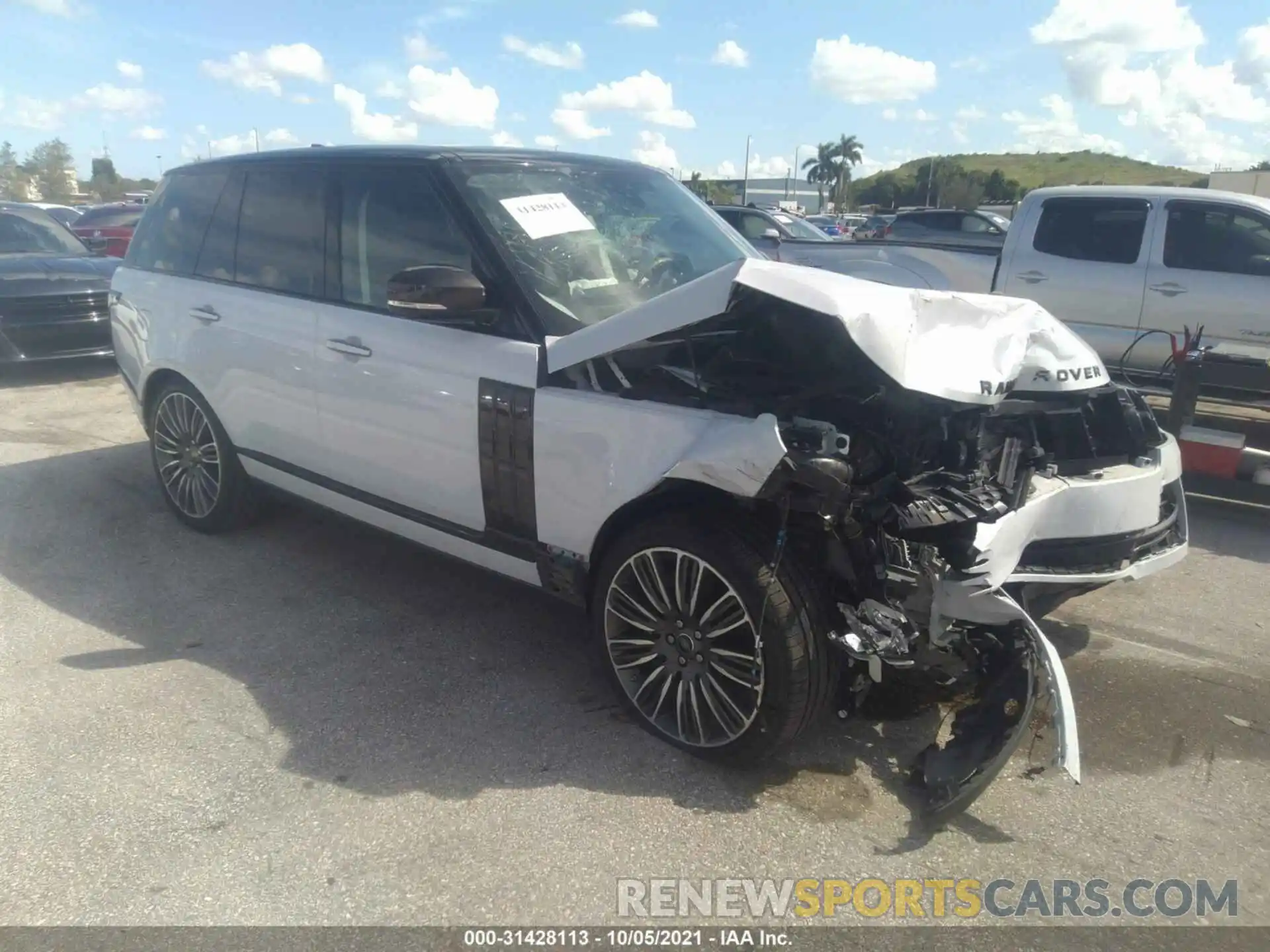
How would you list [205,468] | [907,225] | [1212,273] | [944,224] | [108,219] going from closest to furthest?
[205,468]
[1212,273]
[108,219]
[907,225]
[944,224]

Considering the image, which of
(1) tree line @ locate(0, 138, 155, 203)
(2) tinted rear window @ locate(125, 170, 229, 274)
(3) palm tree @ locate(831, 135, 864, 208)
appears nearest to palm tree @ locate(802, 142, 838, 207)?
(3) palm tree @ locate(831, 135, 864, 208)

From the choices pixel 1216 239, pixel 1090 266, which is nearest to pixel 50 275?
pixel 1090 266

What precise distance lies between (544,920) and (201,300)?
12.3 feet

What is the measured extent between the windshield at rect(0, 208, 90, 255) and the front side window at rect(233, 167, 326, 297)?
7.07 metres

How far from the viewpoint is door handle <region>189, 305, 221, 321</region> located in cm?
478

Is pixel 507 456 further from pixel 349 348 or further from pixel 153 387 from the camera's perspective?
pixel 153 387

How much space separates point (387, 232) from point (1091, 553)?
307 centimetres

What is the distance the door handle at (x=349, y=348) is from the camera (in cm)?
397

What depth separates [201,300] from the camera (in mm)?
4891

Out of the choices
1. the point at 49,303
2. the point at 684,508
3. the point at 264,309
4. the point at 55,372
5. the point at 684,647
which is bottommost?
the point at 55,372

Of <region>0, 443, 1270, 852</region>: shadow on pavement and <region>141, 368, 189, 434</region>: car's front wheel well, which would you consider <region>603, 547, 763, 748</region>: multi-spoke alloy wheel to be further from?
<region>141, 368, 189, 434</region>: car's front wheel well

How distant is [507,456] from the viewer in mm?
3510

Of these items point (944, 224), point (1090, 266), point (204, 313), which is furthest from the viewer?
point (944, 224)

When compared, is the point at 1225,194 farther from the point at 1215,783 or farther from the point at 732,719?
the point at 732,719
